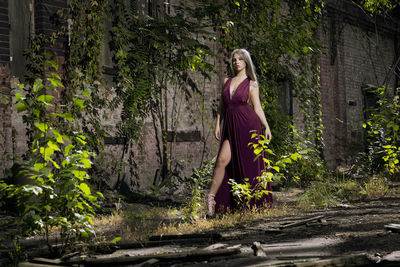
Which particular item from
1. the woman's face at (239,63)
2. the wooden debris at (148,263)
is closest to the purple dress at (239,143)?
the woman's face at (239,63)

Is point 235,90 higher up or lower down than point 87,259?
higher up

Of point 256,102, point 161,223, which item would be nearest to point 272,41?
point 256,102

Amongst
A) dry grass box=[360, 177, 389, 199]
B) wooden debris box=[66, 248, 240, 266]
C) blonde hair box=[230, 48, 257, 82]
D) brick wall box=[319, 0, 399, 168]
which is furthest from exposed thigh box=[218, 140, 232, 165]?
brick wall box=[319, 0, 399, 168]

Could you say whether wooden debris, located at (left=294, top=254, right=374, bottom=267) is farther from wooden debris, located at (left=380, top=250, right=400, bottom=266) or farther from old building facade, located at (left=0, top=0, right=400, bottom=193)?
old building facade, located at (left=0, top=0, right=400, bottom=193)

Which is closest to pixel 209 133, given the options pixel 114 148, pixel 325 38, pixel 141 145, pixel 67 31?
pixel 141 145

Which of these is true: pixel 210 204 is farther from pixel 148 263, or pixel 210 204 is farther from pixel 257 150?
pixel 148 263

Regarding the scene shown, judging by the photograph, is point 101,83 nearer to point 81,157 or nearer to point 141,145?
point 141,145

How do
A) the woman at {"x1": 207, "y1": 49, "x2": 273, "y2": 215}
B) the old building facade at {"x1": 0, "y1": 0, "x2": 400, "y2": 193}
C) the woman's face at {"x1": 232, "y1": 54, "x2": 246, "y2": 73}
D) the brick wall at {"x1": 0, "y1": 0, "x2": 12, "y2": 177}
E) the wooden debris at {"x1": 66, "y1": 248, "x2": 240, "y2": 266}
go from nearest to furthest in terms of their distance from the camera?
1. the wooden debris at {"x1": 66, "y1": 248, "x2": 240, "y2": 266}
2. the woman at {"x1": 207, "y1": 49, "x2": 273, "y2": 215}
3. the woman's face at {"x1": 232, "y1": 54, "x2": 246, "y2": 73}
4. the brick wall at {"x1": 0, "y1": 0, "x2": 12, "y2": 177}
5. the old building facade at {"x1": 0, "y1": 0, "x2": 400, "y2": 193}

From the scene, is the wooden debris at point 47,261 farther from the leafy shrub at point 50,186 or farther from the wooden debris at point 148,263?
the wooden debris at point 148,263

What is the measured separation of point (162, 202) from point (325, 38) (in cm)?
871

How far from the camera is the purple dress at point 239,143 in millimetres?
5695

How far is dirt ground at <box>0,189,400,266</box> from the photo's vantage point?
121 inches

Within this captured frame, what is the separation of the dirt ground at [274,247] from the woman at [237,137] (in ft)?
2.25

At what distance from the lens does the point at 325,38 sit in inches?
558
